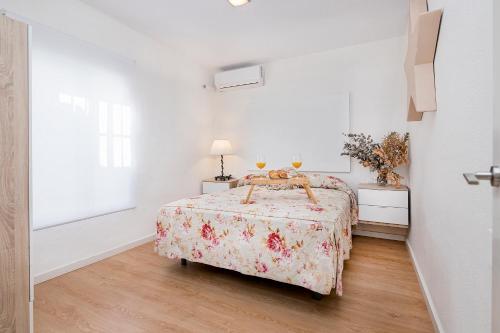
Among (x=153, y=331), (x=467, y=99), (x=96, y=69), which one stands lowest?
(x=153, y=331)

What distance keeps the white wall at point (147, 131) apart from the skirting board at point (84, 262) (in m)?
0.03

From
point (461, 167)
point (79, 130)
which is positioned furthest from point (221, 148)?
point (461, 167)

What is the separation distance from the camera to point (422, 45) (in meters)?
1.53

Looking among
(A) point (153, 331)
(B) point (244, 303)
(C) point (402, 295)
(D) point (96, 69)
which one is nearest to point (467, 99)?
(C) point (402, 295)

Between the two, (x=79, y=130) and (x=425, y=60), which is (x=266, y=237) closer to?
(x=425, y=60)

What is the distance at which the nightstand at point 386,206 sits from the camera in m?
2.68

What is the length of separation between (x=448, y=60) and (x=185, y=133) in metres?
3.15

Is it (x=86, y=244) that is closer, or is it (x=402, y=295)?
(x=402, y=295)

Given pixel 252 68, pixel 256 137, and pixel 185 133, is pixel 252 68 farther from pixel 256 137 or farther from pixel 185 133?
pixel 185 133

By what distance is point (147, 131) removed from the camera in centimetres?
309

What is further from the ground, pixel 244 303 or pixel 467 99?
pixel 467 99

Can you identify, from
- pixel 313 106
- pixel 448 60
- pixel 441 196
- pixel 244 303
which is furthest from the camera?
pixel 313 106

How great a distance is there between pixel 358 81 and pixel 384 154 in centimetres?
113

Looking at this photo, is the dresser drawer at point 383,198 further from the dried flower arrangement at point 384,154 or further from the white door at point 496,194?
the white door at point 496,194
